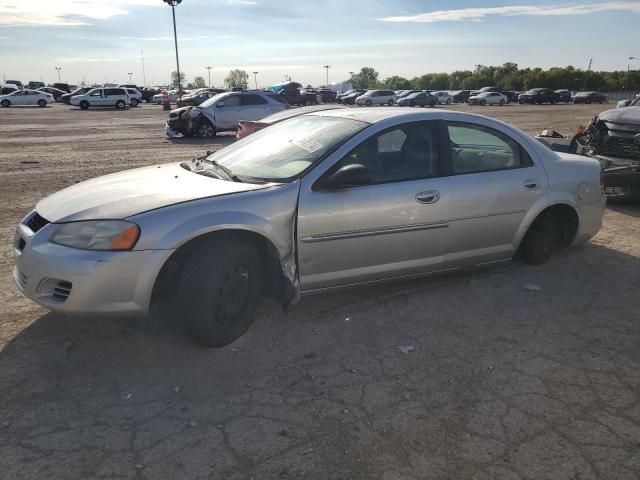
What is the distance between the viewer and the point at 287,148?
4219 millimetres

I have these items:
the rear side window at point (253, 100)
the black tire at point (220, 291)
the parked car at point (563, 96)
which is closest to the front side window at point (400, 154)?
the black tire at point (220, 291)

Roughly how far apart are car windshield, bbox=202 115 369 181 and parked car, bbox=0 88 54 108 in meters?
46.2

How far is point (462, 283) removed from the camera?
480 cm

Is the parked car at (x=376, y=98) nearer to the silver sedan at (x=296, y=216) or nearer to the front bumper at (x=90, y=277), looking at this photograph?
the silver sedan at (x=296, y=216)

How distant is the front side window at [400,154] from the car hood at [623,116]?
5.33m

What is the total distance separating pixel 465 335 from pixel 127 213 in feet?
7.99

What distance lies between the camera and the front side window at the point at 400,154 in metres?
4.01

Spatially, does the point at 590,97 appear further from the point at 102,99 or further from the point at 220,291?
the point at 220,291

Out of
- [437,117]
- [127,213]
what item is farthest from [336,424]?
[437,117]

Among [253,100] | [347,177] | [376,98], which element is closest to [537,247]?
[347,177]

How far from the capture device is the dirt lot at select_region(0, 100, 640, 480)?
2.57 metres

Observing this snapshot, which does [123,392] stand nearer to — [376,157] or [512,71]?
[376,157]

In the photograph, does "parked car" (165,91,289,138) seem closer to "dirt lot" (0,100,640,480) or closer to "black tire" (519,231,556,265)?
"dirt lot" (0,100,640,480)

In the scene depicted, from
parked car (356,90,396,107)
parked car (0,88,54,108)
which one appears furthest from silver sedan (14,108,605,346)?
parked car (0,88,54,108)
